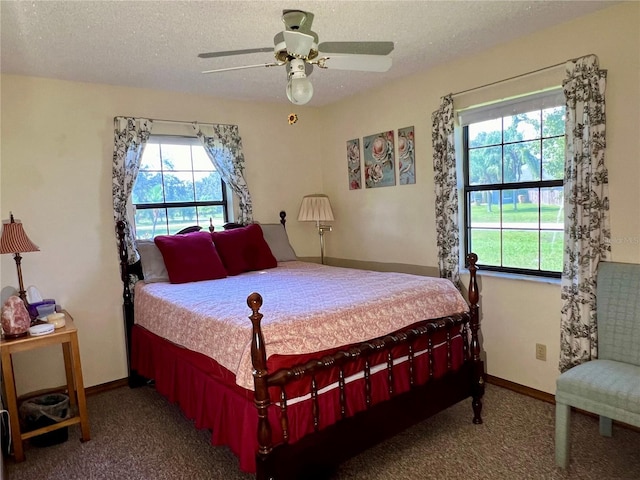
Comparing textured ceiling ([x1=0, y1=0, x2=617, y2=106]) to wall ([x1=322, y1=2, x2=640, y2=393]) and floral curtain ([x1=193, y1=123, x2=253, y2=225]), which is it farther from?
floral curtain ([x1=193, y1=123, x2=253, y2=225])

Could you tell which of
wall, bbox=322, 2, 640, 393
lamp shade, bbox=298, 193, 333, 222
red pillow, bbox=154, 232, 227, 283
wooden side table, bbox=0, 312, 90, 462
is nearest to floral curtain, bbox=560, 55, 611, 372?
wall, bbox=322, 2, 640, 393

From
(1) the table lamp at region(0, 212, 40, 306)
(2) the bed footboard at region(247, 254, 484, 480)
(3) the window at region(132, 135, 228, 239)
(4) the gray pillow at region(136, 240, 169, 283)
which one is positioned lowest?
(2) the bed footboard at region(247, 254, 484, 480)

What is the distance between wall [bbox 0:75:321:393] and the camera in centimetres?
301

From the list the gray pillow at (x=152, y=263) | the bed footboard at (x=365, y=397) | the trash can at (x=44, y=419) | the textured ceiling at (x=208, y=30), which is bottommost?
the trash can at (x=44, y=419)

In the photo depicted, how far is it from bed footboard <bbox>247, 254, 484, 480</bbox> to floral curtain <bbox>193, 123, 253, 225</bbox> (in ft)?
6.98

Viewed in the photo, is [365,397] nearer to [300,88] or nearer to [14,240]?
[300,88]

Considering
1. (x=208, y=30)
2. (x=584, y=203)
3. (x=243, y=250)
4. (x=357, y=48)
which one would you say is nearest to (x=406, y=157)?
(x=584, y=203)

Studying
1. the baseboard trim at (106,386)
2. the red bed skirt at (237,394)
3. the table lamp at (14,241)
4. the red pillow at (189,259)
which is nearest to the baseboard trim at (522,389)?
the red bed skirt at (237,394)

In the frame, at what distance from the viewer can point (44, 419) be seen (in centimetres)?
258

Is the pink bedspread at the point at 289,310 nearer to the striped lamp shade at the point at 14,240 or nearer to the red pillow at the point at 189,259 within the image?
the red pillow at the point at 189,259

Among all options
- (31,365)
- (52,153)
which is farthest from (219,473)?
(52,153)

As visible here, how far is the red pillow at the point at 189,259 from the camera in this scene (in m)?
3.23

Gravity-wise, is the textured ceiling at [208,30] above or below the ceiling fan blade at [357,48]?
above

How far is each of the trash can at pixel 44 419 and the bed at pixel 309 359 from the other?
22.8 inches
